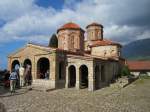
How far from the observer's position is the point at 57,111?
583 inches

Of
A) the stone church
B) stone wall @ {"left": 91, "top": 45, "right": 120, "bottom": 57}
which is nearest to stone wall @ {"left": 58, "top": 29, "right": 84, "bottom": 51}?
the stone church

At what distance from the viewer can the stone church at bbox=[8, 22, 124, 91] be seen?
27.7 metres

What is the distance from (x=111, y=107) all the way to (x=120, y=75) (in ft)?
73.3

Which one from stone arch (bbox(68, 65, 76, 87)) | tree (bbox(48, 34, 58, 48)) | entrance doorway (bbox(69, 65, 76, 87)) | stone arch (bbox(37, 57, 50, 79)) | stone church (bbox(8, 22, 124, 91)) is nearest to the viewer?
stone church (bbox(8, 22, 124, 91))

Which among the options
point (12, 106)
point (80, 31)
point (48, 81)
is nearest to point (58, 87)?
point (48, 81)

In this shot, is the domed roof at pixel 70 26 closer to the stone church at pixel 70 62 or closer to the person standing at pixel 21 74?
the stone church at pixel 70 62

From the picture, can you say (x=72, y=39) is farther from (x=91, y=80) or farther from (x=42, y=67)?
(x=91, y=80)

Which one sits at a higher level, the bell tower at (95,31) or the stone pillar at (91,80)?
the bell tower at (95,31)

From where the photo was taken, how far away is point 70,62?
2895 cm

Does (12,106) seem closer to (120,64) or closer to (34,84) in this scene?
(34,84)

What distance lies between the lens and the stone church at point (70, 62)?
27.7m

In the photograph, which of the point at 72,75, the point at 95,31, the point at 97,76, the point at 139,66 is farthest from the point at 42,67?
the point at 139,66

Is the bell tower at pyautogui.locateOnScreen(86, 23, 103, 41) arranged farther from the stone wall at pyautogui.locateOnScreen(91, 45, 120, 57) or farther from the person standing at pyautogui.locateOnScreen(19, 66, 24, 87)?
the person standing at pyautogui.locateOnScreen(19, 66, 24, 87)

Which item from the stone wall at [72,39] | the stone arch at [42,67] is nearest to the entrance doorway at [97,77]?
the stone arch at [42,67]
